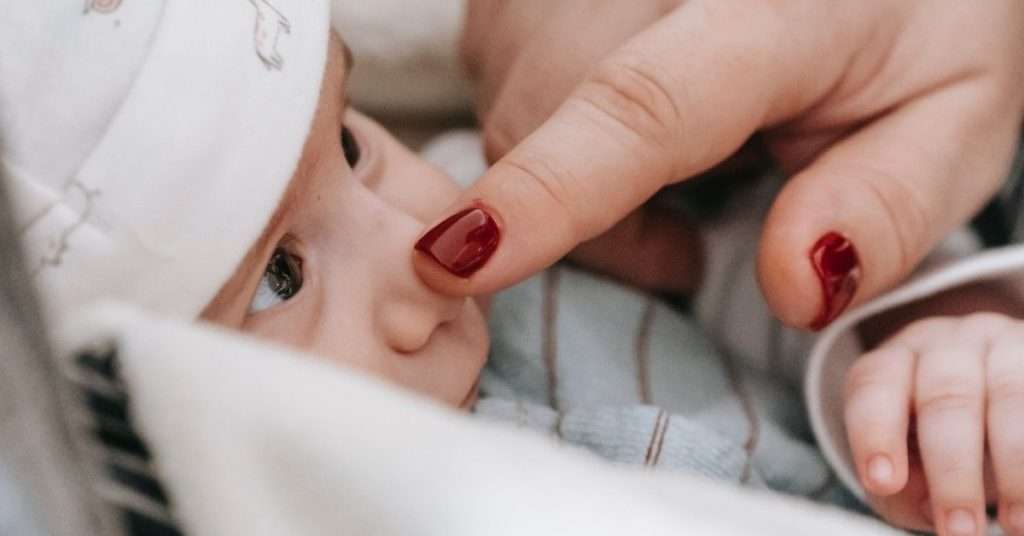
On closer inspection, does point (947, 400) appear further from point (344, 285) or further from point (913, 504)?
point (344, 285)

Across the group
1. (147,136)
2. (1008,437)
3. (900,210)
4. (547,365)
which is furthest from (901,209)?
(147,136)

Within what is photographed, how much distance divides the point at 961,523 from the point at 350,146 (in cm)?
30

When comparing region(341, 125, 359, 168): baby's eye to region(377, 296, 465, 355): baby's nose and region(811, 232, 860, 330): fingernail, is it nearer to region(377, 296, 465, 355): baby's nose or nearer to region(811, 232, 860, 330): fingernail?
region(377, 296, 465, 355): baby's nose

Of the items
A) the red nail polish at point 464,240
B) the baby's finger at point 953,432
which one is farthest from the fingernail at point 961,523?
the red nail polish at point 464,240

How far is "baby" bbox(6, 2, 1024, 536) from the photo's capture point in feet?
1.20

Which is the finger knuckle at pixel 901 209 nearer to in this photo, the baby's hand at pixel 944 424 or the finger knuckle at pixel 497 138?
the baby's hand at pixel 944 424

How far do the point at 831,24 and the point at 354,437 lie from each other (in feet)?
1.21

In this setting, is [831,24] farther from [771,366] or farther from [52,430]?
[52,430]

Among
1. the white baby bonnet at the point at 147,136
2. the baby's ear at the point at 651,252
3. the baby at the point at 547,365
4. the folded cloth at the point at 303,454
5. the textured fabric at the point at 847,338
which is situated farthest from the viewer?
the baby's ear at the point at 651,252

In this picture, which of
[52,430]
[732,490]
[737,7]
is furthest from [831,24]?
[52,430]

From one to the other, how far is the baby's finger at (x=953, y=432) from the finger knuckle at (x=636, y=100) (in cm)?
15

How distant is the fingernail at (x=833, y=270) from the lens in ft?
1.42

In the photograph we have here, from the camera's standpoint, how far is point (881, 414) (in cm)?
44

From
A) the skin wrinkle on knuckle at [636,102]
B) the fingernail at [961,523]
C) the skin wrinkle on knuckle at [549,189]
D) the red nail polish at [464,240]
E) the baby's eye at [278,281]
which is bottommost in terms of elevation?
the fingernail at [961,523]
